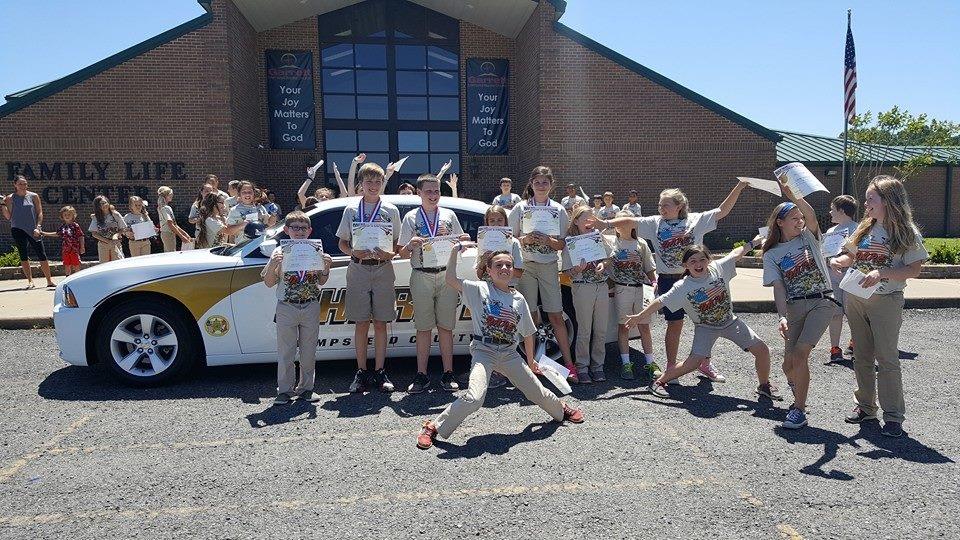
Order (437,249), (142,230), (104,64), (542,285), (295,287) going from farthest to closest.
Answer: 1. (104,64)
2. (142,230)
3. (542,285)
4. (437,249)
5. (295,287)

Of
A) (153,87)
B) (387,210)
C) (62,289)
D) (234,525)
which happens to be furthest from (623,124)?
(234,525)

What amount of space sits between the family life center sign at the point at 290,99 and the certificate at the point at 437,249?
15464 mm

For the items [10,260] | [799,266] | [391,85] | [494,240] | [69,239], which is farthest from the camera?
[391,85]

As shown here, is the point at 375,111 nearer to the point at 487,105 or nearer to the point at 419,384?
the point at 487,105

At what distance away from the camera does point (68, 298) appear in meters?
5.34

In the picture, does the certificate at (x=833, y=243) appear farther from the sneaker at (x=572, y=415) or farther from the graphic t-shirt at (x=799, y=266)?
the sneaker at (x=572, y=415)

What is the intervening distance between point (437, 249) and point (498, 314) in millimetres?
985

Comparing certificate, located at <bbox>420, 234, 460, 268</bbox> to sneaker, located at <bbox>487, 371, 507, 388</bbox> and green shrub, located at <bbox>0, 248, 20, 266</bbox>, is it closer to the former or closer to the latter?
sneaker, located at <bbox>487, 371, 507, 388</bbox>

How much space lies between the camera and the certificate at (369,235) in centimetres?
511

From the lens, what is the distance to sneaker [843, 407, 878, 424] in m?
4.47

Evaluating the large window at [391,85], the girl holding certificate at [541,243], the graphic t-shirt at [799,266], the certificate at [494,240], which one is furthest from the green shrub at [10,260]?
the graphic t-shirt at [799,266]

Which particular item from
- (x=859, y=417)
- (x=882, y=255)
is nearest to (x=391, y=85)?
(x=882, y=255)

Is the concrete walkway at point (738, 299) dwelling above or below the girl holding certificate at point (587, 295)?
below

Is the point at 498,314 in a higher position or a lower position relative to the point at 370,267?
lower
